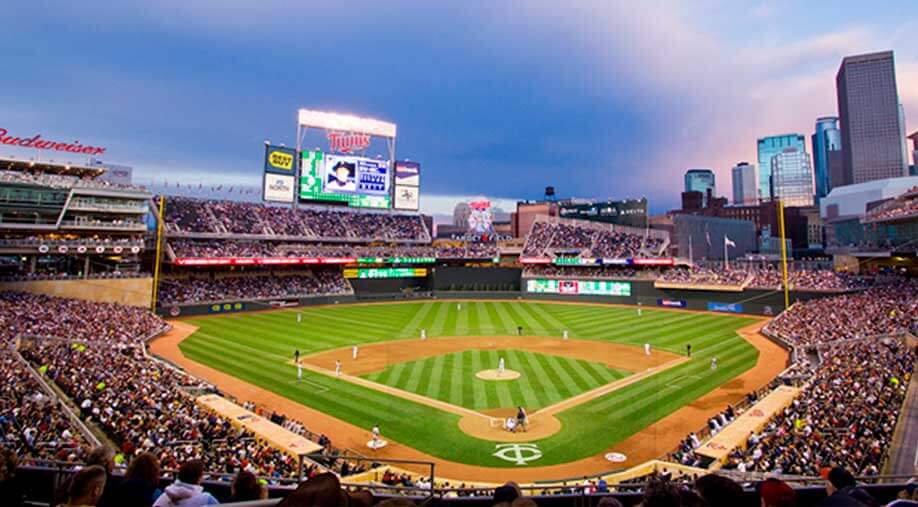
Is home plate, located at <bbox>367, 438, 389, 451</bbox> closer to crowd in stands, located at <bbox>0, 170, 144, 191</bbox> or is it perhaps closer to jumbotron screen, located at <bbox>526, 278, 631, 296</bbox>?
crowd in stands, located at <bbox>0, 170, 144, 191</bbox>

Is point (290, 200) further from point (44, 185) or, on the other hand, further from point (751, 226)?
point (751, 226)

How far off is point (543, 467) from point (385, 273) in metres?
50.9

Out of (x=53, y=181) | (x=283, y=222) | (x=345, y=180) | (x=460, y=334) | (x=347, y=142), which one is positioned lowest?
(x=460, y=334)

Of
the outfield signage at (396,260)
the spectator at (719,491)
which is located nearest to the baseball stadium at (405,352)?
A: the spectator at (719,491)

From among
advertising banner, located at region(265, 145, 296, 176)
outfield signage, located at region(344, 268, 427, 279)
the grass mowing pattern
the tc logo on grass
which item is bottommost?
the tc logo on grass

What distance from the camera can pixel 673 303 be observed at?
169 feet

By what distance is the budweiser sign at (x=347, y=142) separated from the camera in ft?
204

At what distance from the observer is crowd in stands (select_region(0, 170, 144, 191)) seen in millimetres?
39375

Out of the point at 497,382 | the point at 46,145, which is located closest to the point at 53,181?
the point at 46,145

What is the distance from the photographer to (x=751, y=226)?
4567 inches

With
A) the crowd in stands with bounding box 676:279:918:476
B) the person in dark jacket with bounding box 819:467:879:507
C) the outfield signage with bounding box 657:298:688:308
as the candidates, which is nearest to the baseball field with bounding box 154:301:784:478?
the crowd in stands with bounding box 676:279:918:476

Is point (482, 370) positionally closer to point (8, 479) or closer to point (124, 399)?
point (124, 399)

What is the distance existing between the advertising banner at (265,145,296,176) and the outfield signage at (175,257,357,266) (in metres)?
10.8

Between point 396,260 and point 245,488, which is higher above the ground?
point 396,260
